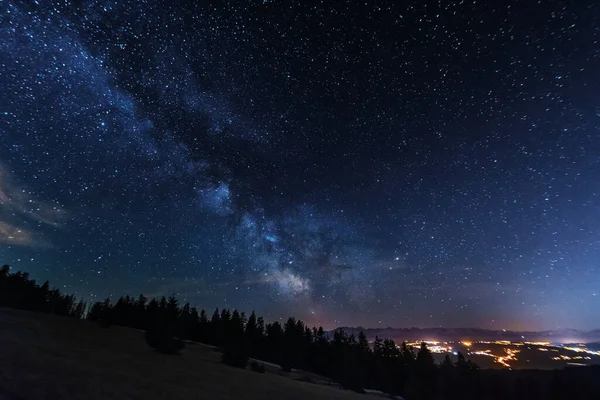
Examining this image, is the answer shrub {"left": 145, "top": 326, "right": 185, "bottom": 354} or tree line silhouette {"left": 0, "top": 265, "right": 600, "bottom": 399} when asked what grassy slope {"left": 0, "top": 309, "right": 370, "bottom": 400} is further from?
tree line silhouette {"left": 0, "top": 265, "right": 600, "bottom": 399}

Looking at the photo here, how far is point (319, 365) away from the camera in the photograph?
6275cm

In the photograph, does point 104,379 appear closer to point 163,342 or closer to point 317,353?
point 163,342

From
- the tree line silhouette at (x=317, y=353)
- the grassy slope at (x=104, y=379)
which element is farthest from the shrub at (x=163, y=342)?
the tree line silhouette at (x=317, y=353)

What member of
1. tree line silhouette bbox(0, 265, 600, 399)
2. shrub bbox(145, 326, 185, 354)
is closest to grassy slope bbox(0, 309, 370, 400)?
shrub bbox(145, 326, 185, 354)

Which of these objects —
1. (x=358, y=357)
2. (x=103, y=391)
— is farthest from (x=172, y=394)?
(x=358, y=357)

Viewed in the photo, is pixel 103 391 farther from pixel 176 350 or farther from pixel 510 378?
pixel 510 378

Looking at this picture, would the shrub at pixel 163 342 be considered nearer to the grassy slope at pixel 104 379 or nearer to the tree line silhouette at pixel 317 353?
the grassy slope at pixel 104 379

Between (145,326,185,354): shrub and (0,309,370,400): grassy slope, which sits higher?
(145,326,185,354): shrub

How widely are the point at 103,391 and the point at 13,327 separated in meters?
14.9

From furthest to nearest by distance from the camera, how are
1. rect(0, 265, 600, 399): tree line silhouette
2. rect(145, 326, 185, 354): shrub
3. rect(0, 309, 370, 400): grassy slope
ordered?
rect(0, 265, 600, 399): tree line silhouette < rect(145, 326, 185, 354): shrub < rect(0, 309, 370, 400): grassy slope

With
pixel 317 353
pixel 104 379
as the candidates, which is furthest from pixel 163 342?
pixel 317 353

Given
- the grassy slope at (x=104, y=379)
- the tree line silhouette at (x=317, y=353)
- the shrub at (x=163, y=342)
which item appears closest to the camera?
the grassy slope at (x=104, y=379)

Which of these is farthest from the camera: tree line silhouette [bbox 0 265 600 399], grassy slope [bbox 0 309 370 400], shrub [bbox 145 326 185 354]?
tree line silhouette [bbox 0 265 600 399]

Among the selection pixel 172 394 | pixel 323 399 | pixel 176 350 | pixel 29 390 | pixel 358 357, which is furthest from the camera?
pixel 358 357
